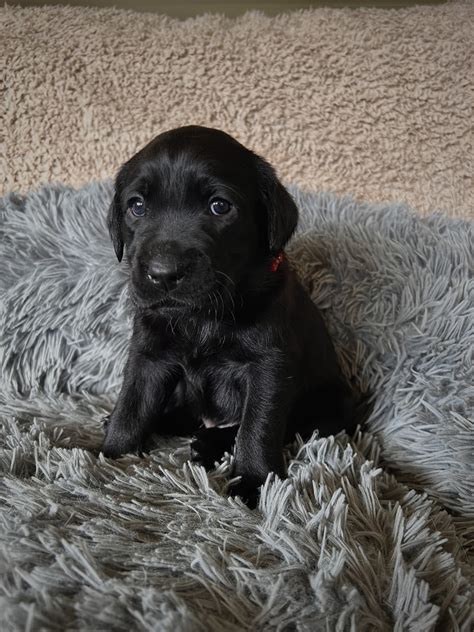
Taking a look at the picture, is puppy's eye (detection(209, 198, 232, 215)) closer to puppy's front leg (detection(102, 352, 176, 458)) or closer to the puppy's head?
the puppy's head

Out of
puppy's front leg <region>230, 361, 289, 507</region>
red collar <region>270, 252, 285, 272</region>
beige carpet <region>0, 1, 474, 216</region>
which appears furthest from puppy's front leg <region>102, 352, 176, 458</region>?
beige carpet <region>0, 1, 474, 216</region>

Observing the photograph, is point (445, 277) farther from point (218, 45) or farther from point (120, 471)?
point (218, 45)

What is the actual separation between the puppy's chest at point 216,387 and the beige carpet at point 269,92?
3.21ft

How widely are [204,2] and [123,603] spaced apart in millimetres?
2212

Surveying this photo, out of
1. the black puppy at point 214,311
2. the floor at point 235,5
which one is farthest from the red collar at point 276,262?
the floor at point 235,5

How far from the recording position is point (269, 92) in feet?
6.68

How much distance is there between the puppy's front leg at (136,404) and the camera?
1275 millimetres

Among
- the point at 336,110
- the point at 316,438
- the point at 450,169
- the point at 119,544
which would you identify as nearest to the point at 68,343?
the point at 316,438

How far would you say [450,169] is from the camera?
2100 mm

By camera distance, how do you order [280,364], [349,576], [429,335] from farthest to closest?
[429,335], [280,364], [349,576]

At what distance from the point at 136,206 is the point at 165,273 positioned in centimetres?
26

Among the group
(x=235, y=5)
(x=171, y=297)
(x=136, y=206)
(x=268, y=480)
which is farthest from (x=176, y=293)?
(x=235, y=5)

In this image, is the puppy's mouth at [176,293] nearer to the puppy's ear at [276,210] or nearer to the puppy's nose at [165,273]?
the puppy's nose at [165,273]

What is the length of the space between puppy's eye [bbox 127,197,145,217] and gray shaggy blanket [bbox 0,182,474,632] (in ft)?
1.59
